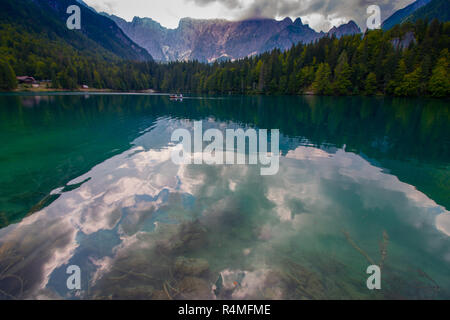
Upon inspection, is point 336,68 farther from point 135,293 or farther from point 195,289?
point 135,293

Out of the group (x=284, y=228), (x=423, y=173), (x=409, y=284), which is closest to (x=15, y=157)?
(x=284, y=228)

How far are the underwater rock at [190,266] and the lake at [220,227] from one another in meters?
0.04

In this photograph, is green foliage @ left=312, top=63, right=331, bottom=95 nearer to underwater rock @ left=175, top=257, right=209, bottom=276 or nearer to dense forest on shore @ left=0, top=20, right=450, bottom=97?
→ dense forest on shore @ left=0, top=20, right=450, bottom=97

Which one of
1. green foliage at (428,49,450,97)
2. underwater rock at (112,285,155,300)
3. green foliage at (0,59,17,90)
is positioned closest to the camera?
underwater rock at (112,285,155,300)

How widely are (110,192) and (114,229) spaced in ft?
12.1

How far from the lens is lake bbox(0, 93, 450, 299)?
6391mm

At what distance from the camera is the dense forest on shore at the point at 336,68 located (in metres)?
98.6

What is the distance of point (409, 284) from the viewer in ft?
21.3

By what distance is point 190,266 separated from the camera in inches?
275

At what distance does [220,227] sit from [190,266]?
2.39 metres

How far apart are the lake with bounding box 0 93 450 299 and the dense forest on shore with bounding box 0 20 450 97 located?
11545 centimetres

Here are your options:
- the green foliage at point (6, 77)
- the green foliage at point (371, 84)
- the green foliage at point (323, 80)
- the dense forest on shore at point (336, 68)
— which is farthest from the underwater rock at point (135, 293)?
the green foliage at point (6, 77)

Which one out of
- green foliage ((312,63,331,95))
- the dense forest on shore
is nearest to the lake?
the dense forest on shore
